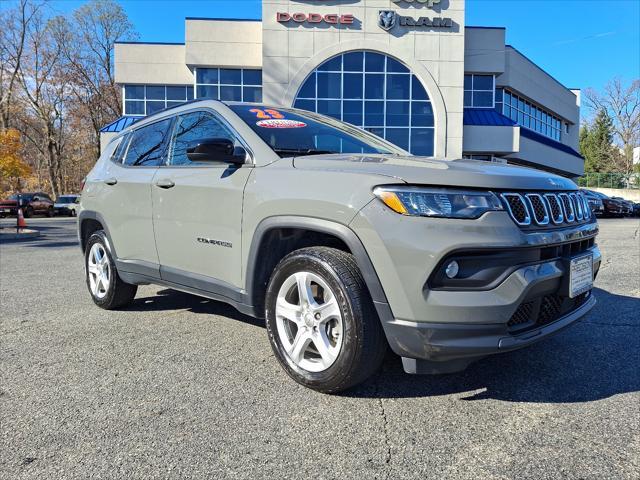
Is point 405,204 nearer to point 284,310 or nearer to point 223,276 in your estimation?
point 284,310

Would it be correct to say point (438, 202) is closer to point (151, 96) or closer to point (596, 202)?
point (596, 202)

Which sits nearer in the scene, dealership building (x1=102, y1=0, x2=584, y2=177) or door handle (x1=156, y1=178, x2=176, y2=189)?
door handle (x1=156, y1=178, x2=176, y2=189)

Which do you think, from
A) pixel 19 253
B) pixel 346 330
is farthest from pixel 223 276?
pixel 19 253

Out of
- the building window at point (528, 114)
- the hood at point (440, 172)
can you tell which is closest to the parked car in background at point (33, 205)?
the building window at point (528, 114)

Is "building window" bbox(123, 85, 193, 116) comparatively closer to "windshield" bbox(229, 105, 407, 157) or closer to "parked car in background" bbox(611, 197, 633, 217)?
"parked car in background" bbox(611, 197, 633, 217)

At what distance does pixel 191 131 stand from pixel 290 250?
147cm

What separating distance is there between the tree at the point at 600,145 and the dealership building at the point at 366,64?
4851 cm

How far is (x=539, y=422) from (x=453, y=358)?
0.58 meters

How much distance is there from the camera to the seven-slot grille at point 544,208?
2559mm

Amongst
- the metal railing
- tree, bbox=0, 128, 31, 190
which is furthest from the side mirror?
the metal railing

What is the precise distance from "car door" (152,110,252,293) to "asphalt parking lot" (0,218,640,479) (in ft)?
1.95

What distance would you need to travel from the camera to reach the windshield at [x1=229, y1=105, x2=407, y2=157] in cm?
340

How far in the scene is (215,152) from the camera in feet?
10.3

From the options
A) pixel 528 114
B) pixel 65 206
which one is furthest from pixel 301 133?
pixel 528 114
